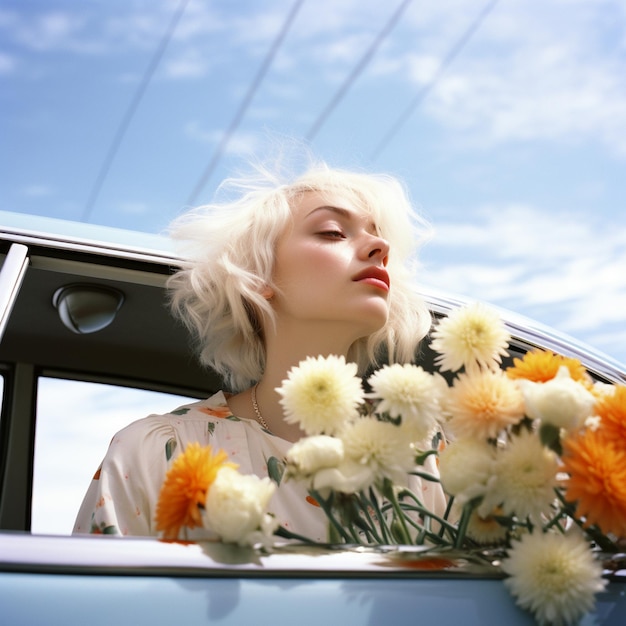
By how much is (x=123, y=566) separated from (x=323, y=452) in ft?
0.98

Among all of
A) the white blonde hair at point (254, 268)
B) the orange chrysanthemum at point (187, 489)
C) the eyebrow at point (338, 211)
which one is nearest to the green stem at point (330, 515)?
the orange chrysanthemum at point (187, 489)

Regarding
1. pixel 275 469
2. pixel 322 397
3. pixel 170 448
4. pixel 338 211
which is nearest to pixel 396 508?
pixel 322 397

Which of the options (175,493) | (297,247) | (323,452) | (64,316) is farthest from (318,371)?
(64,316)

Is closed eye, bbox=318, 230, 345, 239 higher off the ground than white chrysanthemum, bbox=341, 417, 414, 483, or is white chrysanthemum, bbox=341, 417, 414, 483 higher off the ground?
closed eye, bbox=318, 230, 345, 239

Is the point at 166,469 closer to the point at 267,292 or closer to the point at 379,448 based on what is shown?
the point at 267,292

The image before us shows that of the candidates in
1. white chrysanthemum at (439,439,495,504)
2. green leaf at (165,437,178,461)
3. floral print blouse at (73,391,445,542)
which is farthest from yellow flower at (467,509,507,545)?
green leaf at (165,437,178,461)

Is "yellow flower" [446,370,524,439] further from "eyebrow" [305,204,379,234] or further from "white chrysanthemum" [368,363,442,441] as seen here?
"eyebrow" [305,204,379,234]

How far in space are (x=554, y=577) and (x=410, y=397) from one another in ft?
0.96

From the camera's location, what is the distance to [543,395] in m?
1.10

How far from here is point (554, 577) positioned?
1067 mm

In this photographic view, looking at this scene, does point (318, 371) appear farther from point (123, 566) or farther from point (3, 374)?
point (3, 374)

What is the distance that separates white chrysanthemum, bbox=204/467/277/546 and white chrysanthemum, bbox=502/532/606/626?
344 millimetres

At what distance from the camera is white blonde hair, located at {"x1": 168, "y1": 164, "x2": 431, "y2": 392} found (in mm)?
2250

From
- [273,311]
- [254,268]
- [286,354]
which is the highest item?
[254,268]
